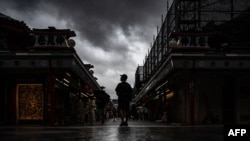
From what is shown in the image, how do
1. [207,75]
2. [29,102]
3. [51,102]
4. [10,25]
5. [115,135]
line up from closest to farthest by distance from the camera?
[115,135]
[51,102]
[207,75]
[29,102]
[10,25]

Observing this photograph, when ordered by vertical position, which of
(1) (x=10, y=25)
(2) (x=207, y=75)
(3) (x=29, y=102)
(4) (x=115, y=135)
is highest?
(1) (x=10, y=25)

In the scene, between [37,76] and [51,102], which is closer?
[51,102]

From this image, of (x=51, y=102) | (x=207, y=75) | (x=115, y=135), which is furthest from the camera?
(x=207, y=75)

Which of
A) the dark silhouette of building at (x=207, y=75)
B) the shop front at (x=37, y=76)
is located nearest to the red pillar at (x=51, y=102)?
the shop front at (x=37, y=76)

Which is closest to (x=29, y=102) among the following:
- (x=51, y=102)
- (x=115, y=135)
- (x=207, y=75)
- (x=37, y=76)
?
(x=37, y=76)

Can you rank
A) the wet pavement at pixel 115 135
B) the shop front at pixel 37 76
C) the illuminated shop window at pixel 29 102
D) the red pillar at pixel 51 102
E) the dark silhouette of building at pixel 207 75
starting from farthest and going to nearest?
the illuminated shop window at pixel 29 102
the dark silhouette of building at pixel 207 75
the shop front at pixel 37 76
the red pillar at pixel 51 102
the wet pavement at pixel 115 135

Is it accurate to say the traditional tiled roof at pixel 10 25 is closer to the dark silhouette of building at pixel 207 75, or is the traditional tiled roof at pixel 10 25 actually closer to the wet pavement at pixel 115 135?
the dark silhouette of building at pixel 207 75

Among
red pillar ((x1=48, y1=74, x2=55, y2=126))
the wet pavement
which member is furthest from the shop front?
the wet pavement

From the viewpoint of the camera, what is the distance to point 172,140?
7.81 metres

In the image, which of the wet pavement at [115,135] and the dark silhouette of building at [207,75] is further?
the dark silhouette of building at [207,75]

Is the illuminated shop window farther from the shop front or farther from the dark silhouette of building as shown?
the dark silhouette of building

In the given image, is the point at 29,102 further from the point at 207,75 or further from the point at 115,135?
the point at 115,135

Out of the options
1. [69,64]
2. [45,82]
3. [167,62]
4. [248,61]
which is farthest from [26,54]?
[248,61]

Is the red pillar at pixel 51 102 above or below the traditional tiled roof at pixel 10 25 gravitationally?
below
